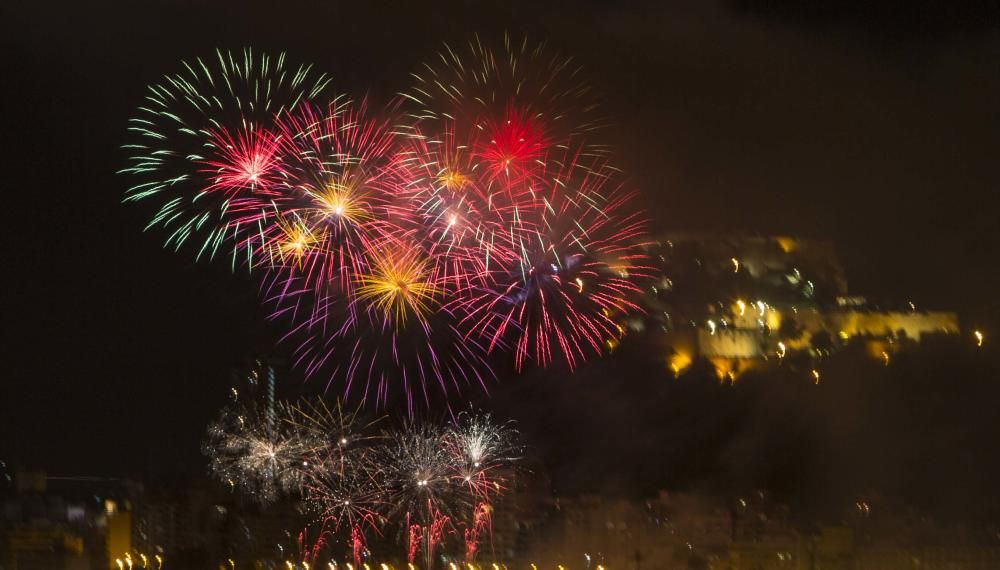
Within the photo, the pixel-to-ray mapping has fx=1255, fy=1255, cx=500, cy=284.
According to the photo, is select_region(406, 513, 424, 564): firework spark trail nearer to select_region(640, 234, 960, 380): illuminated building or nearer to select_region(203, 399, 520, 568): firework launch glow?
select_region(203, 399, 520, 568): firework launch glow

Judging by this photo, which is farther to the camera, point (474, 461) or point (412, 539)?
point (412, 539)

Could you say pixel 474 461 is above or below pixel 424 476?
above

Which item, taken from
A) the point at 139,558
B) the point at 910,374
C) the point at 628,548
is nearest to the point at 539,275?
the point at 628,548

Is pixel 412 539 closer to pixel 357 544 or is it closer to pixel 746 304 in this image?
pixel 357 544


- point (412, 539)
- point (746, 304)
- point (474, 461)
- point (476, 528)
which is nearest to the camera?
point (474, 461)

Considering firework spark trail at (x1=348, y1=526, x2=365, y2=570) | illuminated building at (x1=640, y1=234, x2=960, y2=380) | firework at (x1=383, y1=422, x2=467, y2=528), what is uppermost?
illuminated building at (x1=640, y1=234, x2=960, y2=380)

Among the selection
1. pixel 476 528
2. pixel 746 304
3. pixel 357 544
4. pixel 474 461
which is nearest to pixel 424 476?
pixel 474 461

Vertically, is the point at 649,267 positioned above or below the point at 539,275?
above

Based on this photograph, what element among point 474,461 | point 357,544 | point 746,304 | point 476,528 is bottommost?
point 357,544

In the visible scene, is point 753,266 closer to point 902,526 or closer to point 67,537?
point 902,526

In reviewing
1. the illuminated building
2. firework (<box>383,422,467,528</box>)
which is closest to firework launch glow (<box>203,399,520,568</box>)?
firework (<box>383,422,467,528</box>)

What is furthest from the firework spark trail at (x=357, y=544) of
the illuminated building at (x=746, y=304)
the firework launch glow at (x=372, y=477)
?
the illuminated building at (x=746, y=304)
